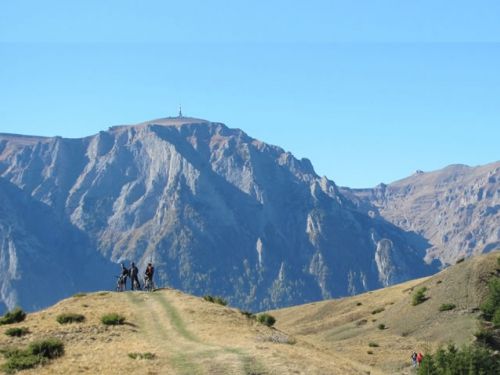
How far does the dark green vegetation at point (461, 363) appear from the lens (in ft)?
161

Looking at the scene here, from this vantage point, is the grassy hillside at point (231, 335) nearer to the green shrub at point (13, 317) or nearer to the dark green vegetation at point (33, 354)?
the dark green vegetation at point (33, 354)

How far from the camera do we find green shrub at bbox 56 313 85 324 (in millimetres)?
54688

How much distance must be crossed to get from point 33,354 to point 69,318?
1039 centimetres

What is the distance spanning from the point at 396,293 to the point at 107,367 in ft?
312

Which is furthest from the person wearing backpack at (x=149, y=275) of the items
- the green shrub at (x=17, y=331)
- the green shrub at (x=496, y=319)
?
the green shrub at (x=496, y=319)

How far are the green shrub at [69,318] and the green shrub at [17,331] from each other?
328cm

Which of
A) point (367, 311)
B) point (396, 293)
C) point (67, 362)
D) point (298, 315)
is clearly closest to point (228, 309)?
point (67, 362)

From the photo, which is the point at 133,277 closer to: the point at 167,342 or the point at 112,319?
the point at 112,319

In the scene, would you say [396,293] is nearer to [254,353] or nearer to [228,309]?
[228,309]

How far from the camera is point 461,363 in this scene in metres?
49.2

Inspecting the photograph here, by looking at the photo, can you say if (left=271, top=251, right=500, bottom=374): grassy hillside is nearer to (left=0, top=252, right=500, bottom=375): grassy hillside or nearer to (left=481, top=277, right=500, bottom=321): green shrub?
(left=0, top=252, right=500, bottom=375): grassy hillside

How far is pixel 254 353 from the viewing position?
4475 centimetres

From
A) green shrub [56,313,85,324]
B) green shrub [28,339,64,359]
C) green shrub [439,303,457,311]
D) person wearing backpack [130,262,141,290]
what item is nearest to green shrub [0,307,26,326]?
green shrub [56,313,85,324]

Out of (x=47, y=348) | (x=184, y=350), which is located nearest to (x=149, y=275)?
(x=47, y=348)
